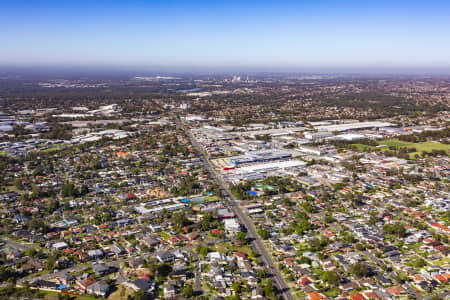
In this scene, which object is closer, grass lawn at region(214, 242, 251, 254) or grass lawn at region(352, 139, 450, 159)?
grass lawn at region(214, 242, 251, 254)

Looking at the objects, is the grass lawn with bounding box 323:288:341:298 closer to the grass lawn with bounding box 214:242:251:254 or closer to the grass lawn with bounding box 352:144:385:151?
the grass lawn with bounding box 214:242:251:254

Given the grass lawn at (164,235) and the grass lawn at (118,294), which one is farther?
the grass lawn at (164,235)

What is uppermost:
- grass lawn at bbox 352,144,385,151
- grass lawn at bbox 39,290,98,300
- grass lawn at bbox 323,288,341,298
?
grass lawn at bbox 352,144,385,151

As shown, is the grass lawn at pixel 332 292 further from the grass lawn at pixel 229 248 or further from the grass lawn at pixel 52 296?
the grass lawn at pixel 52 296

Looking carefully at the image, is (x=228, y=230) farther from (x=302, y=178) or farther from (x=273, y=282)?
(x=302, y=178)

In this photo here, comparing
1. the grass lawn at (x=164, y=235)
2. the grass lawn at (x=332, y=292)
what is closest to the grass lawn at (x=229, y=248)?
the grass lawn at (x=164, y=235)

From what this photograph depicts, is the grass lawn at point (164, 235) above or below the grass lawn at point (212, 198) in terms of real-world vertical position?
below

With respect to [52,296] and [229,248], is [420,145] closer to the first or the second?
[229,248]

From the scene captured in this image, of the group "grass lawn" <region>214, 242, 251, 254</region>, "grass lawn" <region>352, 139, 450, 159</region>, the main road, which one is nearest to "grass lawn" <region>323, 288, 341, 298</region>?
the main road

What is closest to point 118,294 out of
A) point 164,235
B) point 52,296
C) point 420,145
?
point 52,296

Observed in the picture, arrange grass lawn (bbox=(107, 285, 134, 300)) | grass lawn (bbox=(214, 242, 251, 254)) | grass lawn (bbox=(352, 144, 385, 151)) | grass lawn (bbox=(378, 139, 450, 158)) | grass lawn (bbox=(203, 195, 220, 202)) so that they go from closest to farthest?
grass lawn (bbox=(107, 285, 134, 300)) → grass lawn (bbox=(214, 242, 251, 254)) → grass lawn (bbox=(203, 195, 220, 202)) → grass lawn (bbox=(378, 139, 450, 158)) → grass lawn (bbox=(352, 144, 385, 151))

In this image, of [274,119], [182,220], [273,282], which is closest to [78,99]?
[274,119]
